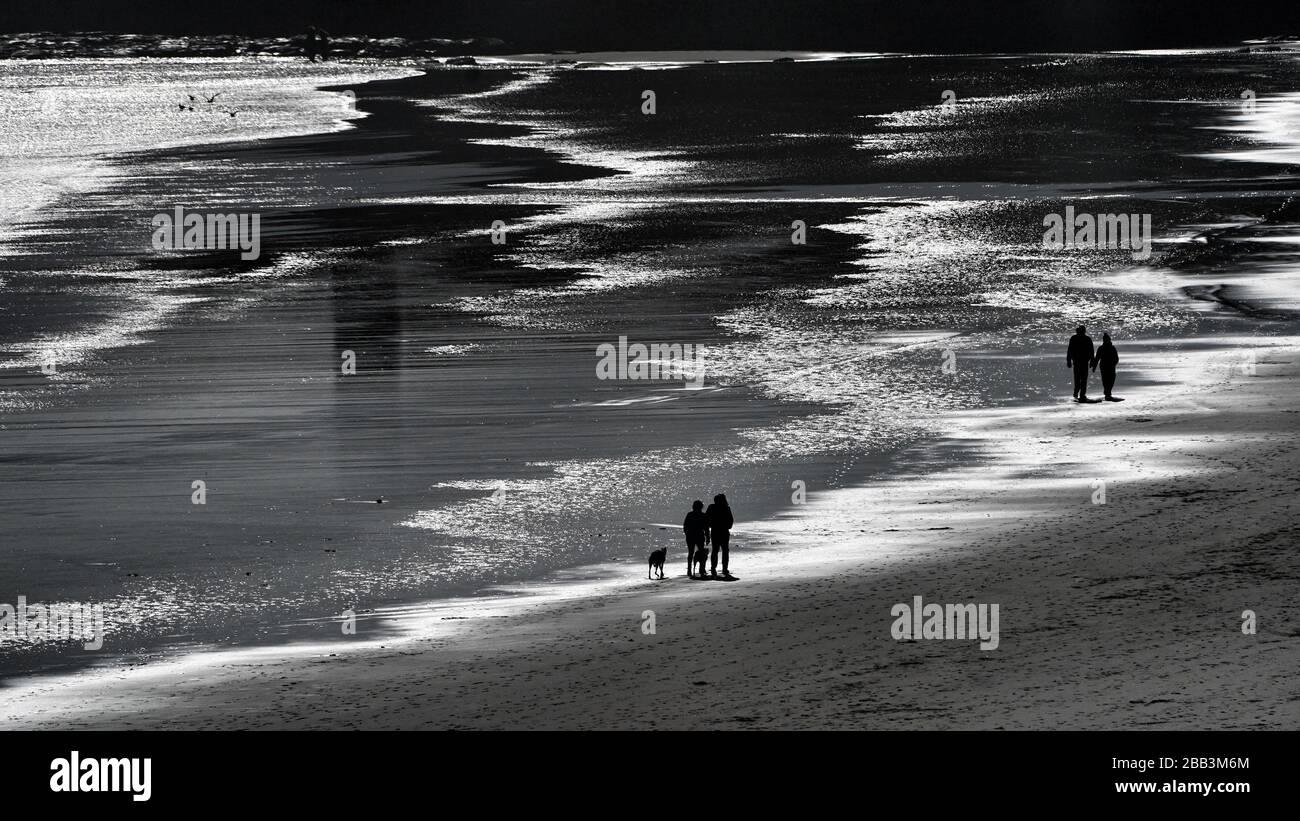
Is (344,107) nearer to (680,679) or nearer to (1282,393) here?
(1282,393)

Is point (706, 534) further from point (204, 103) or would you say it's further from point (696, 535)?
point (204, 103)

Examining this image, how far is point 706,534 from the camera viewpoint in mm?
19625

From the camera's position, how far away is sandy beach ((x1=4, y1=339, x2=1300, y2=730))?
49.9 feet

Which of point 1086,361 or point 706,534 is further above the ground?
point 1086,361

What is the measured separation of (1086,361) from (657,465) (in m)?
7.41

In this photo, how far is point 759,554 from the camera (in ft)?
67.2

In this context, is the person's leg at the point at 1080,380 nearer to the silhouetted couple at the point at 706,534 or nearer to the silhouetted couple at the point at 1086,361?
the silhouetted couple at the point at 1086,361

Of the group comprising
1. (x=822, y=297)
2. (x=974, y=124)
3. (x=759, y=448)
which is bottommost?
(x=759, y=448)

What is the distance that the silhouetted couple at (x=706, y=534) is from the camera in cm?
1931

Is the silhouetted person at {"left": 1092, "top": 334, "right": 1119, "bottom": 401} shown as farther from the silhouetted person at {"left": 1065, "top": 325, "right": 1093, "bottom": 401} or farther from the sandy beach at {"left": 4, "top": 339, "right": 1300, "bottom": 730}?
the sandy beach at {"left": 4, "top": 339, "right": 1300, "bottom": 730}

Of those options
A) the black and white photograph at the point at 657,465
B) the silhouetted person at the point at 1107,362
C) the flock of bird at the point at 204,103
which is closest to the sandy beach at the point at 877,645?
the black and white photograph at the point at 657,465

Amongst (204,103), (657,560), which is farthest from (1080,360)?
(204,103)

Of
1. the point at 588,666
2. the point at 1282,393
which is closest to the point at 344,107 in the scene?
the point at 1282,393
